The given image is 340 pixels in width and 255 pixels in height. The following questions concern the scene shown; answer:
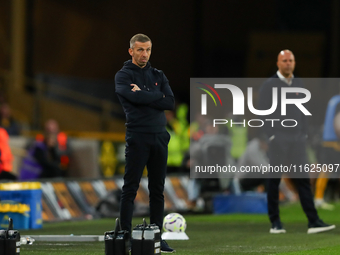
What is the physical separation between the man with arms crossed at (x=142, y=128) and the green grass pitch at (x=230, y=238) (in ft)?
1.96

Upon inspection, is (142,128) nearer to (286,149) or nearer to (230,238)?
(230,238)

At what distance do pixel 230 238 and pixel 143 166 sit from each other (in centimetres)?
244

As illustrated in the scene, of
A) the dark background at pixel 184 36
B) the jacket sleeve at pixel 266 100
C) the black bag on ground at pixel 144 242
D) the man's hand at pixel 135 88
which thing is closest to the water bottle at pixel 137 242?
the black bag on ground at pixel 144 242

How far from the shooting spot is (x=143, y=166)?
729cm

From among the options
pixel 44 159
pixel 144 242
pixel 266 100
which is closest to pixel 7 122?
pixel 44 159

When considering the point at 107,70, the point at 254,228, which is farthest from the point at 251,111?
the point at 107,70

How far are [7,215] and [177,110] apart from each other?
33.3 ft

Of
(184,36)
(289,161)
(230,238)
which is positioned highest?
(184,36)

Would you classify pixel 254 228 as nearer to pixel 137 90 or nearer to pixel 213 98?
pixel 213 98

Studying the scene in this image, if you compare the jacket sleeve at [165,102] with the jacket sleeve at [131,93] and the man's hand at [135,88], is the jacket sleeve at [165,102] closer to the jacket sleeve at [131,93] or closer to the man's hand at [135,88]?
the jacket sleeve at [131,93]

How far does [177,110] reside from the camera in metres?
21.0

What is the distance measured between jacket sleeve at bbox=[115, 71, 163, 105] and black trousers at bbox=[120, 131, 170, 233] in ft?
1.07

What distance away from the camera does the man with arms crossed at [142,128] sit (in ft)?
23.6

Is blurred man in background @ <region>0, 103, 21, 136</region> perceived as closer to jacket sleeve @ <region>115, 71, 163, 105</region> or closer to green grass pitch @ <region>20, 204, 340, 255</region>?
green grass pitch @ <region>20, 204, 340, 255</region>
